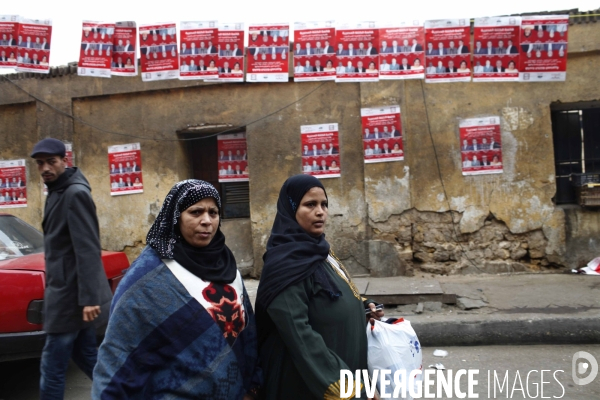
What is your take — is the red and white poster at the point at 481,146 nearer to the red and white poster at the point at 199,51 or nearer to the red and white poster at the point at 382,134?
the red and white poster at the point at 382,134

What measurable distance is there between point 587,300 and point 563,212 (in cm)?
180

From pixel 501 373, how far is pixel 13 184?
776cm

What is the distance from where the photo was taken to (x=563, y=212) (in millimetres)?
7160

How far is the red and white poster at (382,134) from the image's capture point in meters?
7.44

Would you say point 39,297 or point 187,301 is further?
point 39,297

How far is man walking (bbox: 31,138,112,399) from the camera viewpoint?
123 inches

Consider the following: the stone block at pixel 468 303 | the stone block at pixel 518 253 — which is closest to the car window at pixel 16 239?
the stone block at pixel 468 303

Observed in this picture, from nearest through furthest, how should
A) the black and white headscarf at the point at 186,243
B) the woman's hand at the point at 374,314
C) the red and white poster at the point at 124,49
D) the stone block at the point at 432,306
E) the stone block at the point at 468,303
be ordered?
the black and white headscarf at the point at 186,243
the woman's hand at the point at 374,314
the stone block at the point at 468,303
the stone block at the point at 432,306
the red and white poster at the point at 124,49

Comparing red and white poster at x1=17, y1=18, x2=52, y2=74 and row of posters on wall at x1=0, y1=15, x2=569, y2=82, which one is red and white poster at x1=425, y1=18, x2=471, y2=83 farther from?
red and white poster at x1=17, y1=18, x2=52, y2=74

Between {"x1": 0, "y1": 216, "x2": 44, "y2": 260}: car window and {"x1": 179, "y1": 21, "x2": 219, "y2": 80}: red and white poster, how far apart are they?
11.1ft

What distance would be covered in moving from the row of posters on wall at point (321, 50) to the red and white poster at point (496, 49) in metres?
0.01

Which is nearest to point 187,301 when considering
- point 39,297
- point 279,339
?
point 279,339

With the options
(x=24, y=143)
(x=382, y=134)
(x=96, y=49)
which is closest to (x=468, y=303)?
(x=382, y=134)

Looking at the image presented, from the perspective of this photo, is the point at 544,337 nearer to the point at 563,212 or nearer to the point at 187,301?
the point at 563,212
